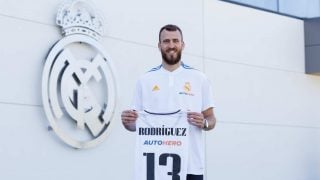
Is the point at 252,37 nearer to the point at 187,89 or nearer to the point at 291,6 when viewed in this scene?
the point at 291,6

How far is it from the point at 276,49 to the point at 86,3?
528 cm

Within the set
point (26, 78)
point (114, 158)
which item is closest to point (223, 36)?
point (114, 158)

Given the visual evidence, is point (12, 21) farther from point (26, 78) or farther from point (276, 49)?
point (276, 49)

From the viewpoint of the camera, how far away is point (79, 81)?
9.39 meters

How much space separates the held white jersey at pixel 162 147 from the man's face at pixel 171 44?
0.45 metres

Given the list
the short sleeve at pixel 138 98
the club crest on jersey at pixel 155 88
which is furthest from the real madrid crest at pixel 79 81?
the club crest on jersey at pixel 155 88

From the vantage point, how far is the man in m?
5.43

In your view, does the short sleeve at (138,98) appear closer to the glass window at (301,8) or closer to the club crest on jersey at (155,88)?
the club crest on jersey at (155,88)

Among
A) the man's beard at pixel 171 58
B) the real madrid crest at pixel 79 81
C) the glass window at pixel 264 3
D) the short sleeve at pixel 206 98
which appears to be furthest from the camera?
the glass window at pixel 264 3

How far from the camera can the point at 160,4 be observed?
11.2 metres

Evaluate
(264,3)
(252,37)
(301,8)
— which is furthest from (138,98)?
(301,8)

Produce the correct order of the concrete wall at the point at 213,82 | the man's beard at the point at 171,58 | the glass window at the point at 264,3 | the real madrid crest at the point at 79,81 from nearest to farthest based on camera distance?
the man's beard at the point at 171,58 → the concrete wall at the point at 213,82 → the real madrid crest at the point at 79,81 → the glass window at the point at 264,3

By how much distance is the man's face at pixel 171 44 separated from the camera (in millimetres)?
5398

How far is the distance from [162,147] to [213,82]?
670cm
